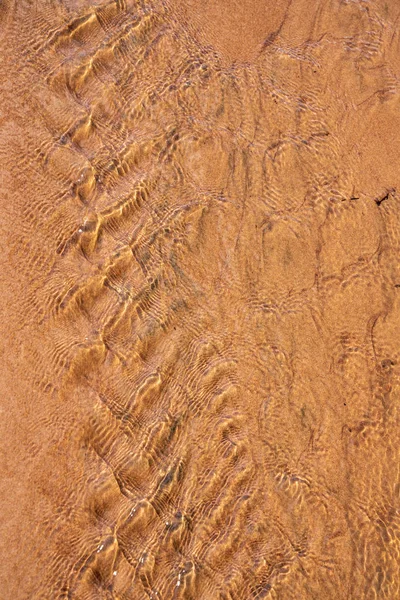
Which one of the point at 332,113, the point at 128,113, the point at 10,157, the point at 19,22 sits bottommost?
the point at 332,113

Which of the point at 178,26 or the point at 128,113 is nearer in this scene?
the point at 128,113

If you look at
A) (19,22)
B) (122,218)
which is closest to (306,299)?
(122,218)

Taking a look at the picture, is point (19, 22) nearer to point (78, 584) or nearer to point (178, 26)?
point (178, 26)

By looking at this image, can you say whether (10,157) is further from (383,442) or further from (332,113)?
(383,442)

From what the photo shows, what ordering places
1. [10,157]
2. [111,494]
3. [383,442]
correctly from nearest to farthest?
[111,494] → [383,442] → [10,157]

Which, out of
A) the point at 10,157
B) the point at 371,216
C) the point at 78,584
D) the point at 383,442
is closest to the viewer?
the point at 78,584

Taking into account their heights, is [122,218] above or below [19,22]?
below

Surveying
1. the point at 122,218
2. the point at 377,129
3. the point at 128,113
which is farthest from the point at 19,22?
the point at 377,129
